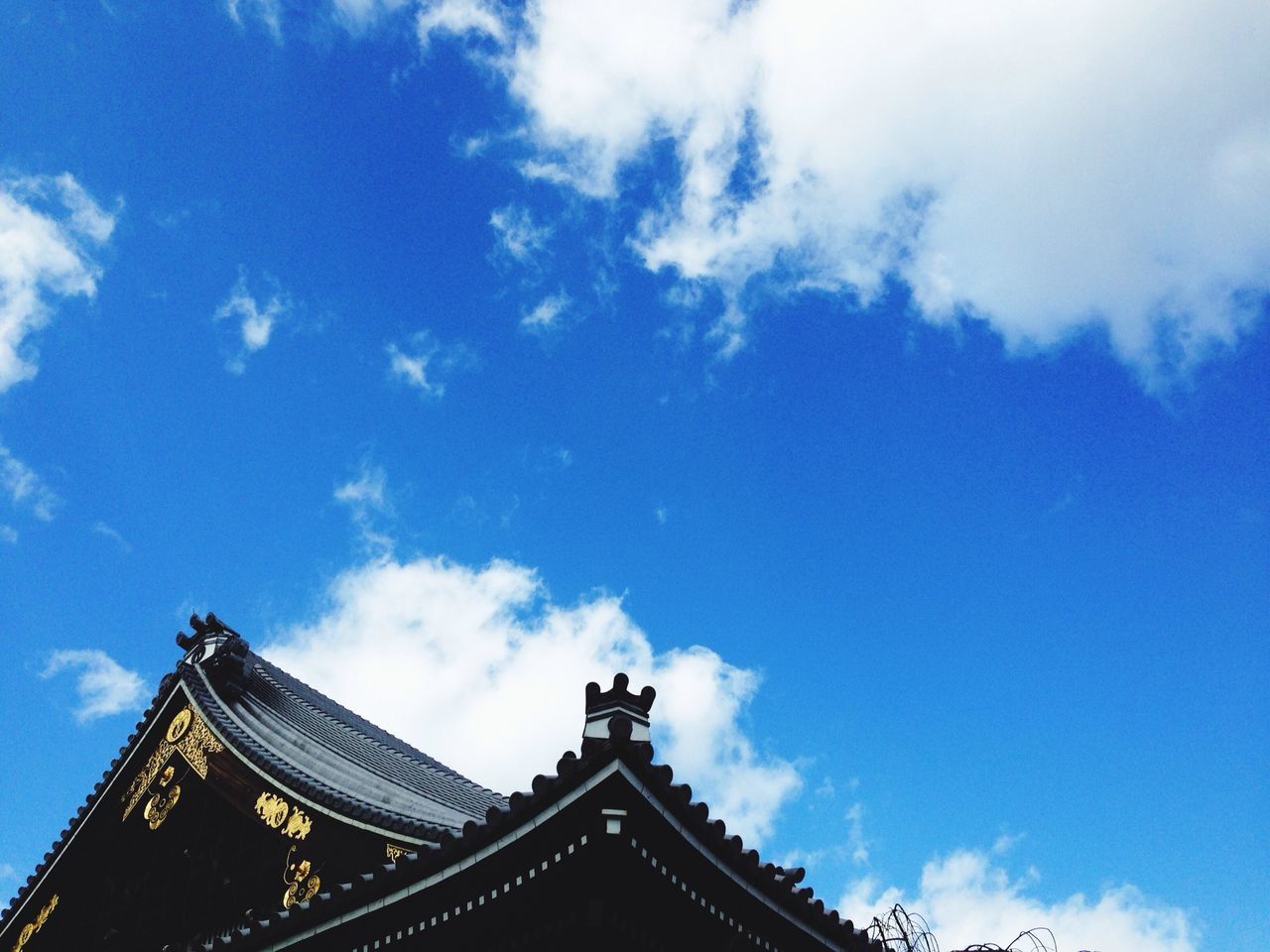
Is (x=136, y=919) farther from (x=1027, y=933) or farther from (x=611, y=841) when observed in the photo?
(x=1027, y=933)

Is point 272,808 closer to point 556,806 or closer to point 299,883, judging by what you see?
point 299,883

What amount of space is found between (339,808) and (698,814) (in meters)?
5.34

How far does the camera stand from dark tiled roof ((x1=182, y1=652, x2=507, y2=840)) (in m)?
12.3

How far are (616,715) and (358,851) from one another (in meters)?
4.90

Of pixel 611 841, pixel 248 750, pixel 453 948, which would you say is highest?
pixel 248 750

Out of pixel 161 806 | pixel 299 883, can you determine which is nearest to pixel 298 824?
pixel 299 883

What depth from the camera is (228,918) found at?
1306 centimetres

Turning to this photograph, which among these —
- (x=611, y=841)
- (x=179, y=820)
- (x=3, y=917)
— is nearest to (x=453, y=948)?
(x=611, y=841)

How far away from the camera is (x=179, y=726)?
1550 cm

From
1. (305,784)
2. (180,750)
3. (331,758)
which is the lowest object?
(305,784)

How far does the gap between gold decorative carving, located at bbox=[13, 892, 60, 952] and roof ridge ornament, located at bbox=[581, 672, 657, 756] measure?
11.9 m

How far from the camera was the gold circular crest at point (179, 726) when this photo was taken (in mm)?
15359

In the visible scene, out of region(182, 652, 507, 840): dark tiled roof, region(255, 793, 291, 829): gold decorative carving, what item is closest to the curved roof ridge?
region(182, 652, 507, 840): dark tiled roof

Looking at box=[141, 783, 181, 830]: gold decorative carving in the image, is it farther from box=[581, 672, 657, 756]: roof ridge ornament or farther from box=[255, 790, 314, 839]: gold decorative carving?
box=[581, 672, 657, 756]: roof ridge ornament
